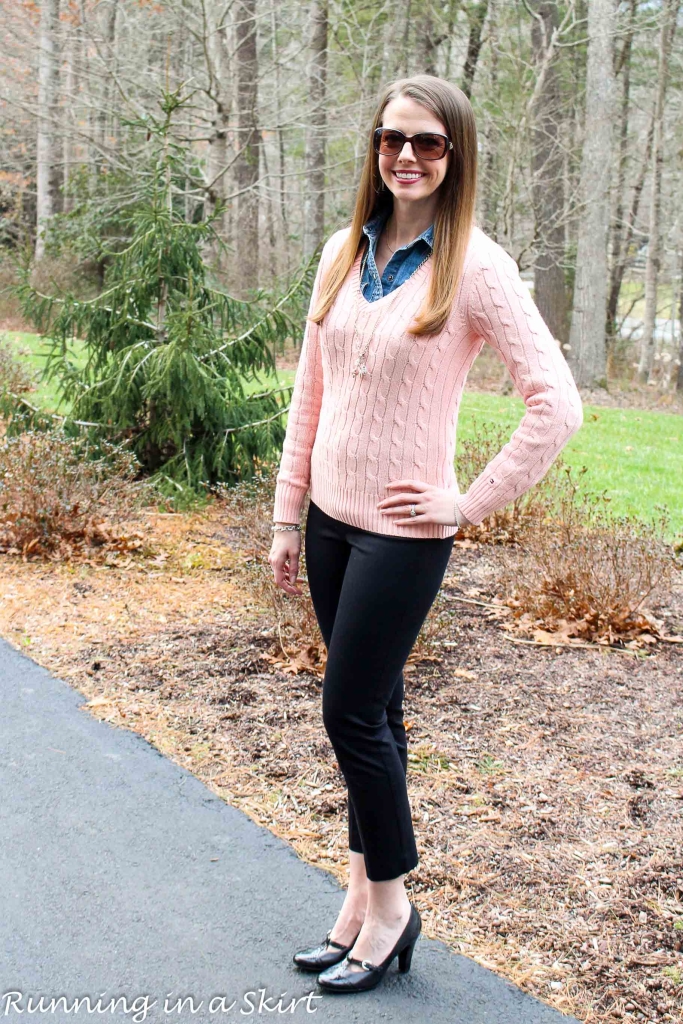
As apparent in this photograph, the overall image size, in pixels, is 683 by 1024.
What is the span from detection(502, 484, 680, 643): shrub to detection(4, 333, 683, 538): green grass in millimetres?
1434

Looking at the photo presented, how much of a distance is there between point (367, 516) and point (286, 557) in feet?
1.62

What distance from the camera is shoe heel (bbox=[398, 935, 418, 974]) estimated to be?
9.18ft

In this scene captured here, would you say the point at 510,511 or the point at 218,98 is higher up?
the point at 218,98

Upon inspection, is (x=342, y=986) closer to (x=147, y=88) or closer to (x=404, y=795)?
(x=404, y=795)

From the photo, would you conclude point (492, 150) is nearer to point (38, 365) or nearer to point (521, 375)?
point (38, 365)

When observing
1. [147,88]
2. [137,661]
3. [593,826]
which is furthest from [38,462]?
[147,88]

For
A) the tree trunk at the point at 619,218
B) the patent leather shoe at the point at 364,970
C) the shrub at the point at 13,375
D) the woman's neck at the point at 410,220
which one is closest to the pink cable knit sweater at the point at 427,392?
the woman's neck at the point at 410,220

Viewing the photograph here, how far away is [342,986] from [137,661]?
101 inches

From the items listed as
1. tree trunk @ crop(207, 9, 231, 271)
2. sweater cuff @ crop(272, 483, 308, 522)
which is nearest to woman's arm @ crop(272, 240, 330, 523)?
sweater cuff @ crop(272, 483, 308, 522)

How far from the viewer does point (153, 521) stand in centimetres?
759

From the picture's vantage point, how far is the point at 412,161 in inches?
96.6

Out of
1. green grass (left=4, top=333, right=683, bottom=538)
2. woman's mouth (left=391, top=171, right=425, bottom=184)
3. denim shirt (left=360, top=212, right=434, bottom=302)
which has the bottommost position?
green grass (left=4, top=333, right=683, bottom=538)

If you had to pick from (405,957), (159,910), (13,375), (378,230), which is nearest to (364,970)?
(405,957)

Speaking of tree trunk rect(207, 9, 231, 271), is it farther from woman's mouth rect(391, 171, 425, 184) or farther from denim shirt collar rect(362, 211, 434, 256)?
woman's mouth rect(391, 171, 425, 184)
